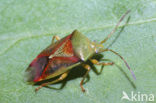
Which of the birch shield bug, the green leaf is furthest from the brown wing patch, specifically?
the green leaf

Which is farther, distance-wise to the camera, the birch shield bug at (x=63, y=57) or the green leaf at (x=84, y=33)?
the green leaf at (x=84, y=33)

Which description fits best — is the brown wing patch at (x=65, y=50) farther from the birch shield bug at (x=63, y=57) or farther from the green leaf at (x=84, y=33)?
the green leaf at (x=84, y=33)

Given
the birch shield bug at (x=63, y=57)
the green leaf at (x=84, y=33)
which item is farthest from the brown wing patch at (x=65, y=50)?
the green leaf at (x=84, y=33)

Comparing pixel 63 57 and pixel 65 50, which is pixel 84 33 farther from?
pixel 63 57

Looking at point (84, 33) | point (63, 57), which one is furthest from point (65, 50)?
point (84, 33)

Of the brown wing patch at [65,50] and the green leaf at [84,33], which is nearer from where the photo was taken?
the brown wing patch at [65,50]
